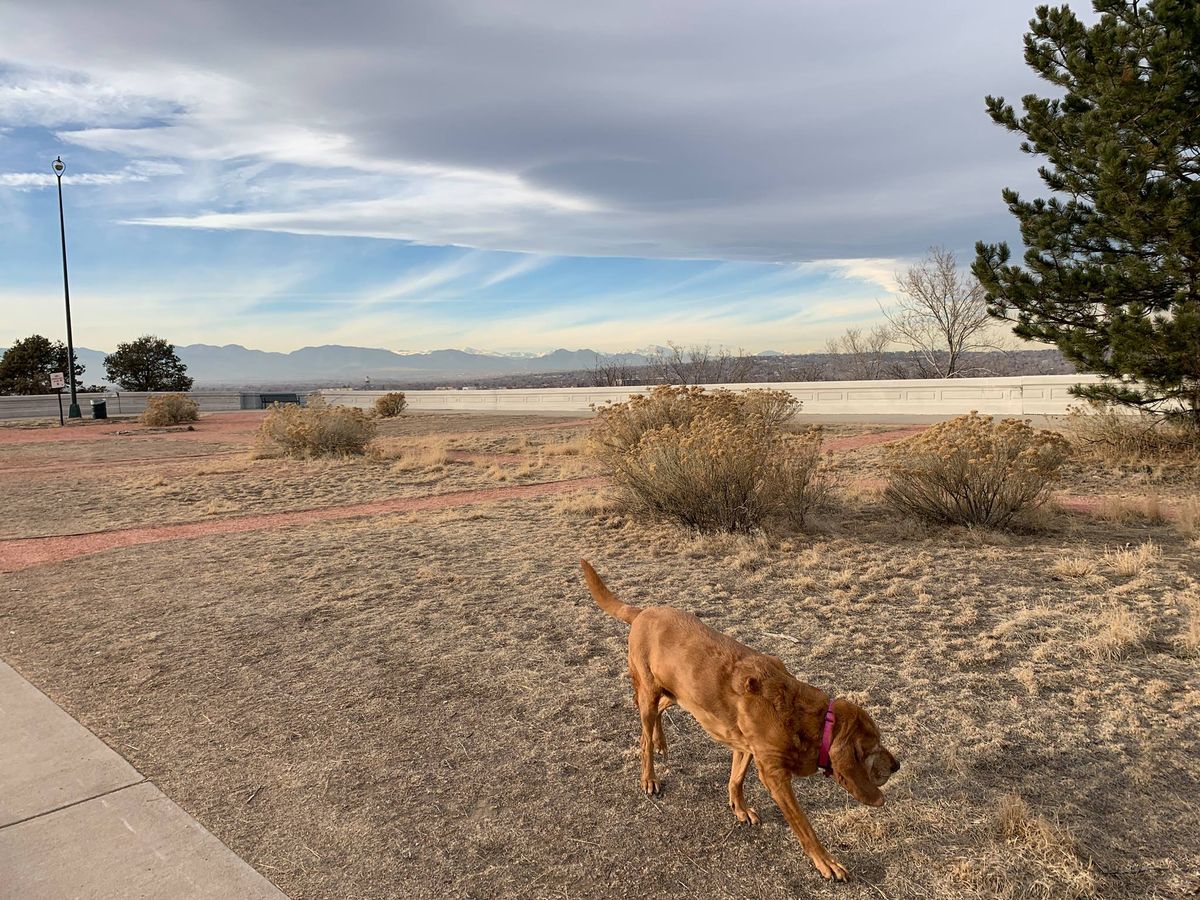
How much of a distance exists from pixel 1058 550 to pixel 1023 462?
0.82m

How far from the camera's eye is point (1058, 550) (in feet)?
23.7

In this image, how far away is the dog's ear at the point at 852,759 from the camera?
8.95 ft

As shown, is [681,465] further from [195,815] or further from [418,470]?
[418,470]

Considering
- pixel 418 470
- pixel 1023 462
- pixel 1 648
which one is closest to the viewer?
pixel 1 648

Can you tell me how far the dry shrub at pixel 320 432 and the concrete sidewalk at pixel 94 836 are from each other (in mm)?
13986

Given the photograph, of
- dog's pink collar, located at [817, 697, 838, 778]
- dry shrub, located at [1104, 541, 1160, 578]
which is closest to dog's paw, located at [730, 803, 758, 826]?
dog's pink collar, located at [817, 697, 838, 778]

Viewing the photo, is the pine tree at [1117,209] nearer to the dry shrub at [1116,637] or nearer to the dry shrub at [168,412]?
the dry shrub at [1116,637]

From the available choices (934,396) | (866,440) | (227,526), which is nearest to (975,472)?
(227,526)

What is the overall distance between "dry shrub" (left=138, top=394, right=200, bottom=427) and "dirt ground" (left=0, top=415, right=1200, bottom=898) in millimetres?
25944

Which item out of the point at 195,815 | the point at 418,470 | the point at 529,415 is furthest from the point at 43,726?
the point at 529,415

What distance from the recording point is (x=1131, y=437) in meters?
12.6

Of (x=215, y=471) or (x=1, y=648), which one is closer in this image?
(x=1, y=648)

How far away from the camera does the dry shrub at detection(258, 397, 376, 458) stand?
17812 millimetres

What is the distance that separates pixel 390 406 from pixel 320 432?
58.1 feet
